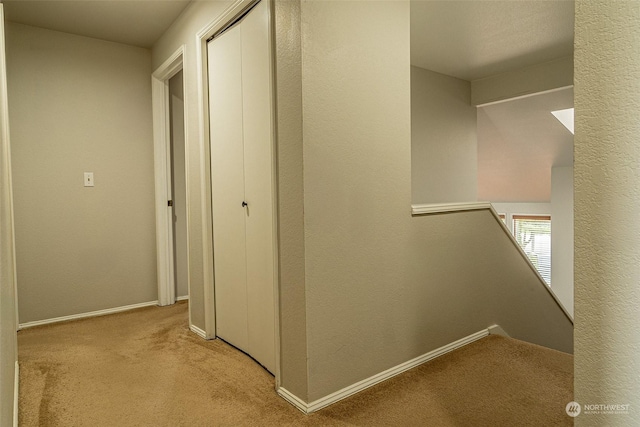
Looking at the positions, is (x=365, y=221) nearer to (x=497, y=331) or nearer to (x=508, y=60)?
(x=497, y=331)

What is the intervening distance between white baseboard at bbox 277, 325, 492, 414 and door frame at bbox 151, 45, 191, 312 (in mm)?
2081

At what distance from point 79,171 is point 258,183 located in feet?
6.55

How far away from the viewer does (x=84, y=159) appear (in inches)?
130

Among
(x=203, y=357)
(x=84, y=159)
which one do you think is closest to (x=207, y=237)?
(x=203, y=357)

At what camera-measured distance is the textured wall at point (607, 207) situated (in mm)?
833

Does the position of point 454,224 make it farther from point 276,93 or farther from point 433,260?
point 276,93

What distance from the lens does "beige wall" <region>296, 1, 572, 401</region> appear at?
5.74 ft

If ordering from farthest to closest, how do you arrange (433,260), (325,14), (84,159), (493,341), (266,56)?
(84,159), (493,341), (433,260), (266,56), (325,14)

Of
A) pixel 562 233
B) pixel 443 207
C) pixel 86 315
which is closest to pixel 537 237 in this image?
pixel 562 233

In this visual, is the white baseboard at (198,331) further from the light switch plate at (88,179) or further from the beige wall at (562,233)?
the beige wall at (562,233)

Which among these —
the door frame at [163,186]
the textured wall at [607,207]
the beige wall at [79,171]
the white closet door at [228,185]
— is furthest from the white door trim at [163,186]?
the textured wall at [607,207]

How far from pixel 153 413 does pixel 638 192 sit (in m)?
1.96

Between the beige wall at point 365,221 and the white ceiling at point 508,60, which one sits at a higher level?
the white ceiling at point 508,60

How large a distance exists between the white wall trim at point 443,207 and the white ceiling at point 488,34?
4.74ft
